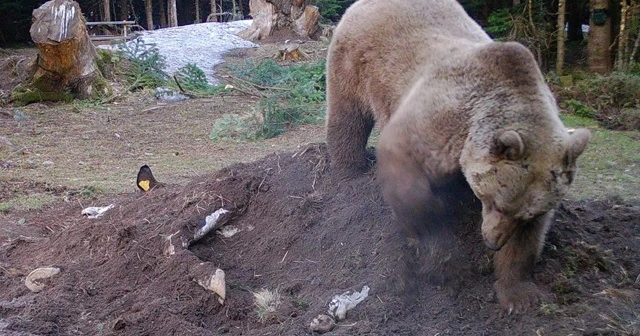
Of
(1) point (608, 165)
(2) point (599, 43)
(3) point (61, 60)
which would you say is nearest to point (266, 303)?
(1) point (608, 165)

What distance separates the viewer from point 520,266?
435cm

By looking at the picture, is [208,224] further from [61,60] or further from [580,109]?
[61,60]

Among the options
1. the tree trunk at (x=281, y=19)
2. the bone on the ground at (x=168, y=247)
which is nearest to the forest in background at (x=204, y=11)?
the tree trunk at (x=281, y=19)

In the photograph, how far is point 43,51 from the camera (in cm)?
1433

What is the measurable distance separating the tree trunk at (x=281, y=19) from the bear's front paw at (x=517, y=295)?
21.3 meters

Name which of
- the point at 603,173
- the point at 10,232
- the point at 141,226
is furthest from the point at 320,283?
the point at 603,173

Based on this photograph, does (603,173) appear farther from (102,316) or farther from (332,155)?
(102,316)

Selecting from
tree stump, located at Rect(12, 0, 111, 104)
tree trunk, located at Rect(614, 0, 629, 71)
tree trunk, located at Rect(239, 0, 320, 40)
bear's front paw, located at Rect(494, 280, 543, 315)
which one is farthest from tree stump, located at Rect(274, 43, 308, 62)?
bear's front paw, located at Rect(494, 280, 543, 315)

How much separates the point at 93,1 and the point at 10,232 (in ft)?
85.8

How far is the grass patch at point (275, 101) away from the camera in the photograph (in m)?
12.1

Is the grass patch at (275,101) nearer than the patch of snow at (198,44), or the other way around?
the grass patch at (275,101)

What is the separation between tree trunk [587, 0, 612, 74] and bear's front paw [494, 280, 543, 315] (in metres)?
9.85

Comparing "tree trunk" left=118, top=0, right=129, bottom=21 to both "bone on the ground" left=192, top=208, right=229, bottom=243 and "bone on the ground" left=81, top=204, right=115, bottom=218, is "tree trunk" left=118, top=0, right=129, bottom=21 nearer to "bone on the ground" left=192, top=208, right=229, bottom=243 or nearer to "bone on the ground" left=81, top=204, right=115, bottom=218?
"bone on the ground" left=81, top=204, right=115, bottom=218

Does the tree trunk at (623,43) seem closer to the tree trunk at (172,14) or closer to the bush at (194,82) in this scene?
the bush at (194,82)
